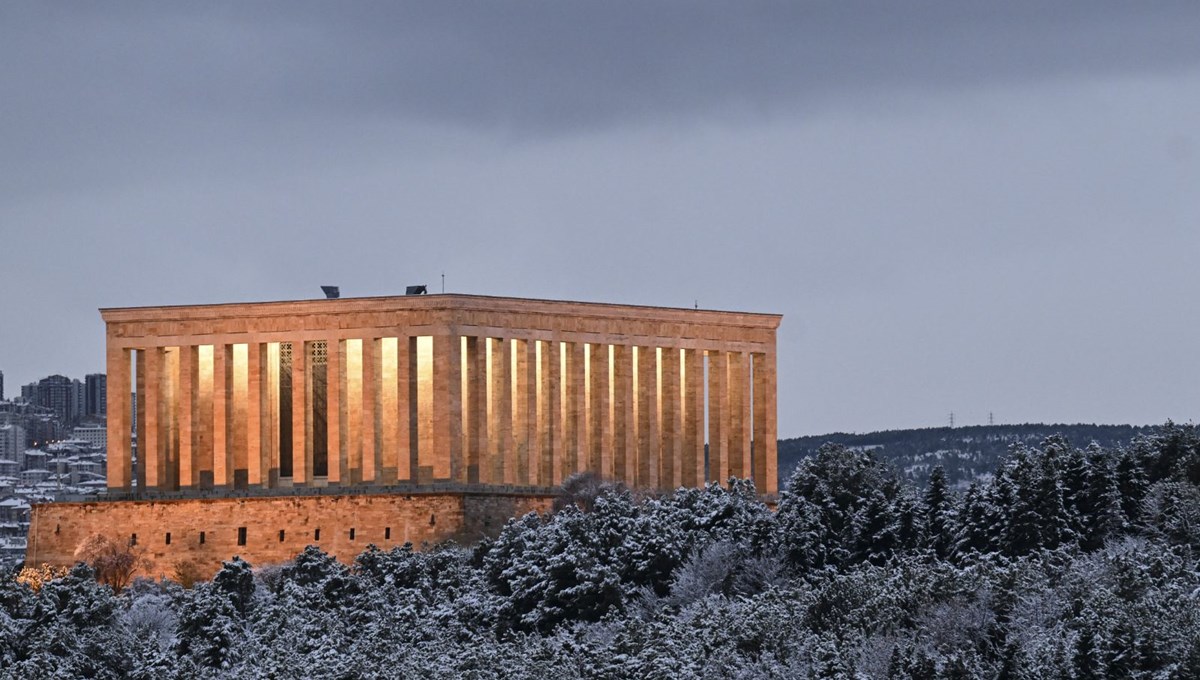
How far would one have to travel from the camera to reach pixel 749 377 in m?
125

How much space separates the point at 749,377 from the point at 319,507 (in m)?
19.3

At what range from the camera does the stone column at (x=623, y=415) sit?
120688 millimetres

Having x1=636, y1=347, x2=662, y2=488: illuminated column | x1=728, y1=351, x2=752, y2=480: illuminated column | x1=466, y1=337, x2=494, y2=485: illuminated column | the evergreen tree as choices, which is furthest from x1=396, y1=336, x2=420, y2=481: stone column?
the evergreen tree

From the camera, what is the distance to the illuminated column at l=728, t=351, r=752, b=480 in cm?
12431

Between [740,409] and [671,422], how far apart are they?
10.5 ft

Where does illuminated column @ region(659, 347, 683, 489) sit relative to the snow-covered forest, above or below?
above

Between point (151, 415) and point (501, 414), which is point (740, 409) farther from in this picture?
point (151, 415)

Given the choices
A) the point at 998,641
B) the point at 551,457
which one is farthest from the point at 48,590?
the point at 998,641

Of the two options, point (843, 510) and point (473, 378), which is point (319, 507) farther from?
point (843, 510)

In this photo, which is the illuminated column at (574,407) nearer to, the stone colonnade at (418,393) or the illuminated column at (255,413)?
the stone colonnade at (418,393)

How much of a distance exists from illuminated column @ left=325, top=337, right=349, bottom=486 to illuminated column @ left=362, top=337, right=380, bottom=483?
1019mm

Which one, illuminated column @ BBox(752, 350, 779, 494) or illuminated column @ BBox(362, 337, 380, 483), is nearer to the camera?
illuminated column @ BBox(362, 337, 380, 483)

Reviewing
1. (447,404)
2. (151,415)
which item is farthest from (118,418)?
(447,404)

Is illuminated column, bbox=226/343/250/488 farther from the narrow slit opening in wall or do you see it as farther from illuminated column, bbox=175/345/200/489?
illuminated column, bbox=175/345/200/489
